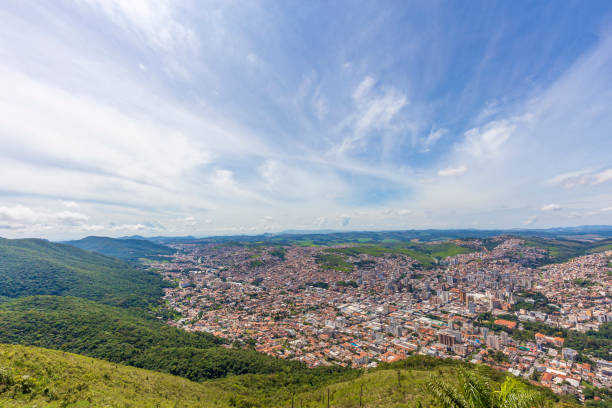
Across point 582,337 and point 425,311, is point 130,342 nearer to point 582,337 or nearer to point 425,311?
point 425,311

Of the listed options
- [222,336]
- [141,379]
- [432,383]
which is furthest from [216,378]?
[432,383]

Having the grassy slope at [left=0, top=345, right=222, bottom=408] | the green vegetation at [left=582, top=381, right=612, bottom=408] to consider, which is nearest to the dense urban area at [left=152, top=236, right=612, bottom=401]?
the green vegetation at [left=582, top=381, right=612, bottom=408]

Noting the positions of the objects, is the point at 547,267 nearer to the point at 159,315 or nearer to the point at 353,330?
the point at 353,330

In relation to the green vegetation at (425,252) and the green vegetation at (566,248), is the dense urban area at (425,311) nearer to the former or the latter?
the green vegetation at (566,248)

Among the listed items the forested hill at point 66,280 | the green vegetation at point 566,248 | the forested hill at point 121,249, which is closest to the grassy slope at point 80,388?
the forested hill at point 66,280

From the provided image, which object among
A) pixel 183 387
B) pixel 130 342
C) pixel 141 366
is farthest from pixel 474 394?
pixel 130 342

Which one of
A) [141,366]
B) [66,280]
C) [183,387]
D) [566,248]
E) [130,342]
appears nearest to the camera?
[183,387]

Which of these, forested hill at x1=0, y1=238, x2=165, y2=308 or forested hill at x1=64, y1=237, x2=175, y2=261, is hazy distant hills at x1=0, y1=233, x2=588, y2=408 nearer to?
forested hill at x1=0, y1=238, x2=165, y2=308
